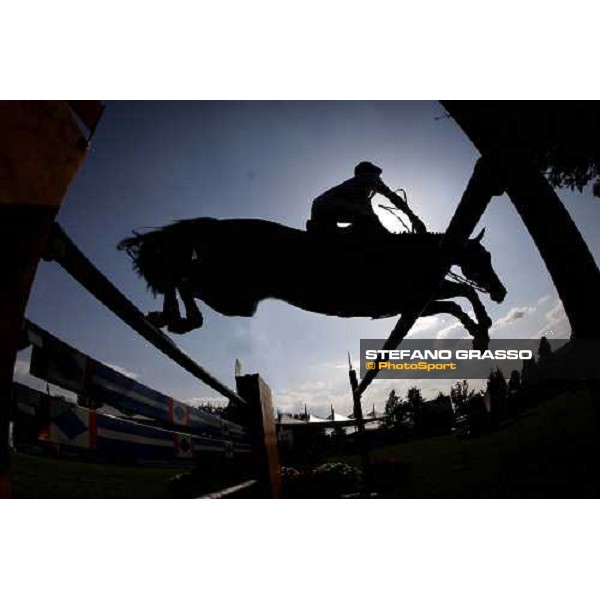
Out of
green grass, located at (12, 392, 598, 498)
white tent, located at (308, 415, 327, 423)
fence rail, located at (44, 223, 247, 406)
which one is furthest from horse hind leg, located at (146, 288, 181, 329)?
white tent, located at (308, 415, 327, 423)

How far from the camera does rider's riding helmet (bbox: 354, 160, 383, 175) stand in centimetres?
311

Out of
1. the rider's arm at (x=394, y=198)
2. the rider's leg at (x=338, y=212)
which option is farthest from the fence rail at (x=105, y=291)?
the rider's arm at (x=394, y=198)

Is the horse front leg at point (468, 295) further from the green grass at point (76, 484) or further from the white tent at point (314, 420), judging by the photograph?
the white tent at point (314, 420)

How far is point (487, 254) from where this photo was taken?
3.23 m

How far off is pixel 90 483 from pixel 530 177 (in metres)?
10.2

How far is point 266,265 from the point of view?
2988mm

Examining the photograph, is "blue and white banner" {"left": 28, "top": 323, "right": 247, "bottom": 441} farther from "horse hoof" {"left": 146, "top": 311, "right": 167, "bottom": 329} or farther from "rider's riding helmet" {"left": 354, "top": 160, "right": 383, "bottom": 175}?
"rider's riding helmet" {"left": 354, "top": 160, "right": 383, "bottom": 175}

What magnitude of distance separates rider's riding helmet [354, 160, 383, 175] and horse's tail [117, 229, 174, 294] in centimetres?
166

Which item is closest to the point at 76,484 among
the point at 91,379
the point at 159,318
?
the point at 159,318

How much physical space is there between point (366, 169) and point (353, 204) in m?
0.49

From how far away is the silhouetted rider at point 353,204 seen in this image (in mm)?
2803

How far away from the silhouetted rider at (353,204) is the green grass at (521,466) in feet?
7.65

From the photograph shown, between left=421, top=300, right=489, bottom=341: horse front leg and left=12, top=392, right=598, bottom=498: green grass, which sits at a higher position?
Result: left=421, top=300, right=489, bottom=341: horse front leg

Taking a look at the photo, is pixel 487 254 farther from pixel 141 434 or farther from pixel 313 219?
pixel 141 434
